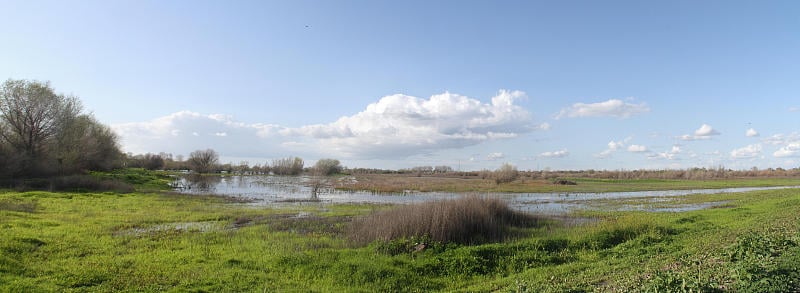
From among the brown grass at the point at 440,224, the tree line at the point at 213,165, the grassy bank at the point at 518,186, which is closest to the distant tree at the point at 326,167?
the tree line at the point at 213,165

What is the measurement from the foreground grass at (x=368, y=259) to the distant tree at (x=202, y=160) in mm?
92959

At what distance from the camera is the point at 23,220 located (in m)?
17.3

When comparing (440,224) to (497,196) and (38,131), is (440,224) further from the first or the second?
(38,131)

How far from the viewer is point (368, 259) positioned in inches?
491

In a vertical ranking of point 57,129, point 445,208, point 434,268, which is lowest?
point 434,268

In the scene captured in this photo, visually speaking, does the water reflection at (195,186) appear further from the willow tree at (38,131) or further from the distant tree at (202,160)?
the distant tree at (202,160)

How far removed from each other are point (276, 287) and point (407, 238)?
19.9 feet

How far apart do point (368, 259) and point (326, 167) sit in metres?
115

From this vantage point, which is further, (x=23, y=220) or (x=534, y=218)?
(x=534, y=218)

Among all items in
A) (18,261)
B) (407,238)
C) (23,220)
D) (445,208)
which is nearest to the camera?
(18,261)

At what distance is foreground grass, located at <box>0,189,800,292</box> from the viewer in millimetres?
8242

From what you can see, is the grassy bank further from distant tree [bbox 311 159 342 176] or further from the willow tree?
distant tree [bbox 311 159 342 176]

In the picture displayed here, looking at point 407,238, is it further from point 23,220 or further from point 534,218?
point 23,220

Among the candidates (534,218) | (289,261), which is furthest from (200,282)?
(534,218)
